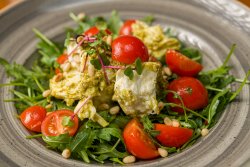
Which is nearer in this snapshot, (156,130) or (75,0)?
(156,130)

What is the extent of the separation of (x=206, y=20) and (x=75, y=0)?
1.83 meters

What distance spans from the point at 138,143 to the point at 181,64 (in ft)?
3.88

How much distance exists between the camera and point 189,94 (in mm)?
4160

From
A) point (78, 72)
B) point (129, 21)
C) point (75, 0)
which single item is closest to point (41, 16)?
point (75, 0)

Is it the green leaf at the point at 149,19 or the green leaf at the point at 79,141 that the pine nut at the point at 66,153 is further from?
the green leaf at the point at 149,19

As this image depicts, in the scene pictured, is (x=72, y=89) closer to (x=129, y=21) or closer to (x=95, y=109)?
(x=95, y=109)

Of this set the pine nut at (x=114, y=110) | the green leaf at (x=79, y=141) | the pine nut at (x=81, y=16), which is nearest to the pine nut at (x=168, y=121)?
the pine nut at (x=114, y=110)

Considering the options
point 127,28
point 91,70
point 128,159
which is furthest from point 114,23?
point 128,159

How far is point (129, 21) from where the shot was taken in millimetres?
5137

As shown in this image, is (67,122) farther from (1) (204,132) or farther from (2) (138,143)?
(1) (204,132)

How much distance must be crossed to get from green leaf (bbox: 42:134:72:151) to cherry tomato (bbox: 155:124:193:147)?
866mm

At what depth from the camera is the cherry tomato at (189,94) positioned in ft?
13.7

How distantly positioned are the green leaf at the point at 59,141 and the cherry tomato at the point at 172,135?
866 millimetres

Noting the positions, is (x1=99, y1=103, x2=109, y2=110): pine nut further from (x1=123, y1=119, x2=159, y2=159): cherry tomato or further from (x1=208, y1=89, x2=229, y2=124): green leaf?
(x1=208, y1=89, x2=229, y2=124): green leaf
